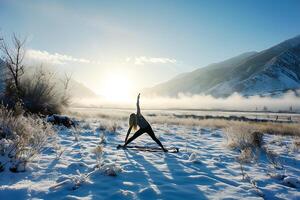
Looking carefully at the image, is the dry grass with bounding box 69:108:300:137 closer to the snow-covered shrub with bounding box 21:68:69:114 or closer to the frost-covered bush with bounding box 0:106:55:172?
the snow-covered shrub with bounding box 21:68:69:114

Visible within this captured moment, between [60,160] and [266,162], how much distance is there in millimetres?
5325

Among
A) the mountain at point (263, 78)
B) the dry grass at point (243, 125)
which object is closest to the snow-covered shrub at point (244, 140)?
the dry grass at point (243, 125)

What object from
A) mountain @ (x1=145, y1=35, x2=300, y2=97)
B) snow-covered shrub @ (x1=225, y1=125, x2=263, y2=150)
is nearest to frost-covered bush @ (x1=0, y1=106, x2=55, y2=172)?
snow-covered shrub @ (x1=225, y1=125, x2=263, y2=150)

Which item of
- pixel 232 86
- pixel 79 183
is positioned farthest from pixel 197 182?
pixel 232 86

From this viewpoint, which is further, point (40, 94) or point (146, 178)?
point (40, 94)

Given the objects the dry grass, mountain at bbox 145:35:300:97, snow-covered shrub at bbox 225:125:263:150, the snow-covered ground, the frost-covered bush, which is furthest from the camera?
mountain at bbox 145:35:300:97

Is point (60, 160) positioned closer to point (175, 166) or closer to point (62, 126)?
point (175, 166)

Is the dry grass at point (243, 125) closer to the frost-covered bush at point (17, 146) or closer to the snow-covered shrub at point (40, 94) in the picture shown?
the snow-covered shrub at point (40, 94)

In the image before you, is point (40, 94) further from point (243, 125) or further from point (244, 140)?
point (244, 140)

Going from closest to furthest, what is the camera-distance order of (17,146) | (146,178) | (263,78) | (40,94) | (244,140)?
(146,178), (17,146), (244,140), (40,94), (263,78)

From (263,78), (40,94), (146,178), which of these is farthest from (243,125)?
(263,78)

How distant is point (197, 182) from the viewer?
19.0ft

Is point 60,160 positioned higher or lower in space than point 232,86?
lower

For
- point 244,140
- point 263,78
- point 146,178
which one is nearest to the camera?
point 146,178
